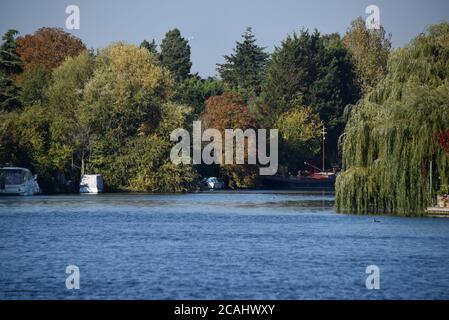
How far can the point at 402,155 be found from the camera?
160 ft

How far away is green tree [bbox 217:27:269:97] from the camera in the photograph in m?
152

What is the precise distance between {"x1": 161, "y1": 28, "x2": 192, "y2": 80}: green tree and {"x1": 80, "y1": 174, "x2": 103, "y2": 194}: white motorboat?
6710 centimetres

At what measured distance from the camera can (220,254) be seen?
3866 cm

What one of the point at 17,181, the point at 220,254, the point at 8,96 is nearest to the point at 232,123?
the point at 8,96

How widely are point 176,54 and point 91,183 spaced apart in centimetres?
7523

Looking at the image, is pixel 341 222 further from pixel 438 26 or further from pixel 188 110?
pixel 188 110

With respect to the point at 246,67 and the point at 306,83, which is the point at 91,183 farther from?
the point at 246,67

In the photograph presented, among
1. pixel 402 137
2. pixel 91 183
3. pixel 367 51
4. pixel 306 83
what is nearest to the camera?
pixel 402 137

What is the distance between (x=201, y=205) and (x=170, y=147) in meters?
22.4

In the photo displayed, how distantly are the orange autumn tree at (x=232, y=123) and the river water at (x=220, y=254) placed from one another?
154 ft

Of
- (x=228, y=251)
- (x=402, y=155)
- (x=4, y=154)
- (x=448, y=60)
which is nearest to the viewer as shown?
(x=228, y=251)

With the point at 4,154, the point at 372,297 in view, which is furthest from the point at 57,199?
the point at 372,297

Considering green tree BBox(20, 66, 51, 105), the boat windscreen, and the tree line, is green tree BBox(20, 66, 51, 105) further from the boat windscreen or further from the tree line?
the boat windscreen

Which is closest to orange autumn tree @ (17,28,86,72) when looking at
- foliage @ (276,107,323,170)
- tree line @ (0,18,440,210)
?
tree line @ (0,18,440,210)
